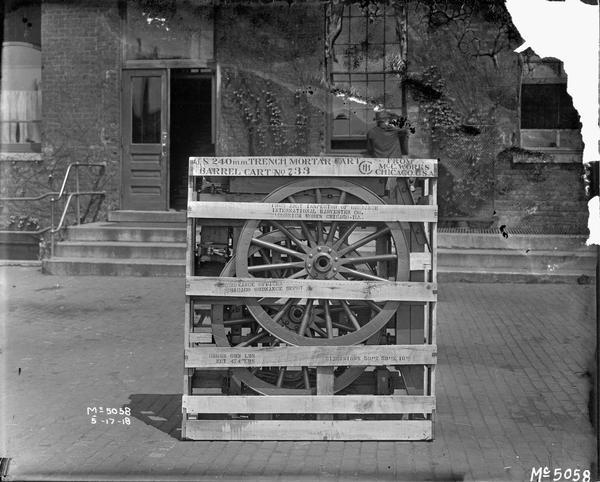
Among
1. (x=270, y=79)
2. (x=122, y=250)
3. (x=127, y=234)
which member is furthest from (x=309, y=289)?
(x=270, y=79)

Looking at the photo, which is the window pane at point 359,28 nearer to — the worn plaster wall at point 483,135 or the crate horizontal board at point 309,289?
the worn plaster wall at point 483,135

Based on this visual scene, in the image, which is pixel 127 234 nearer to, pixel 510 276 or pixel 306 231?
pixel 510 276

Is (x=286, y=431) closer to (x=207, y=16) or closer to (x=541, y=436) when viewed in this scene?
(x=541, y=436)

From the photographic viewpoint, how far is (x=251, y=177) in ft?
16.0

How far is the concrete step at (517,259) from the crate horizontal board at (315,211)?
285 inches

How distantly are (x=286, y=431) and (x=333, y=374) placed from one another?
0.45 m


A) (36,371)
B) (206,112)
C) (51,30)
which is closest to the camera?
(36,371)

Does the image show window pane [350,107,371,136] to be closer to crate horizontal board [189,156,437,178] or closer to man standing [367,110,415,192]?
man standing [367,110,415,192]

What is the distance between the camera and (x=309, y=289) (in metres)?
4.77

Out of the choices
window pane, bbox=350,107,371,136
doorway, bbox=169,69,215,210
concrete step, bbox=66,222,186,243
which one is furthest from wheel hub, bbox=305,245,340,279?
doorway, bbox=169,69,215,210

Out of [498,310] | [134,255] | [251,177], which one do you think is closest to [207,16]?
[134,255]

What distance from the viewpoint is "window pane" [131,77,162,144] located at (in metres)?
14.2

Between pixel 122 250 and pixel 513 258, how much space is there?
5.95 metres

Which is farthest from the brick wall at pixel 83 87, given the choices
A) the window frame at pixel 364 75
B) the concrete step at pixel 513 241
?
the concrete step at pixel 513 241
